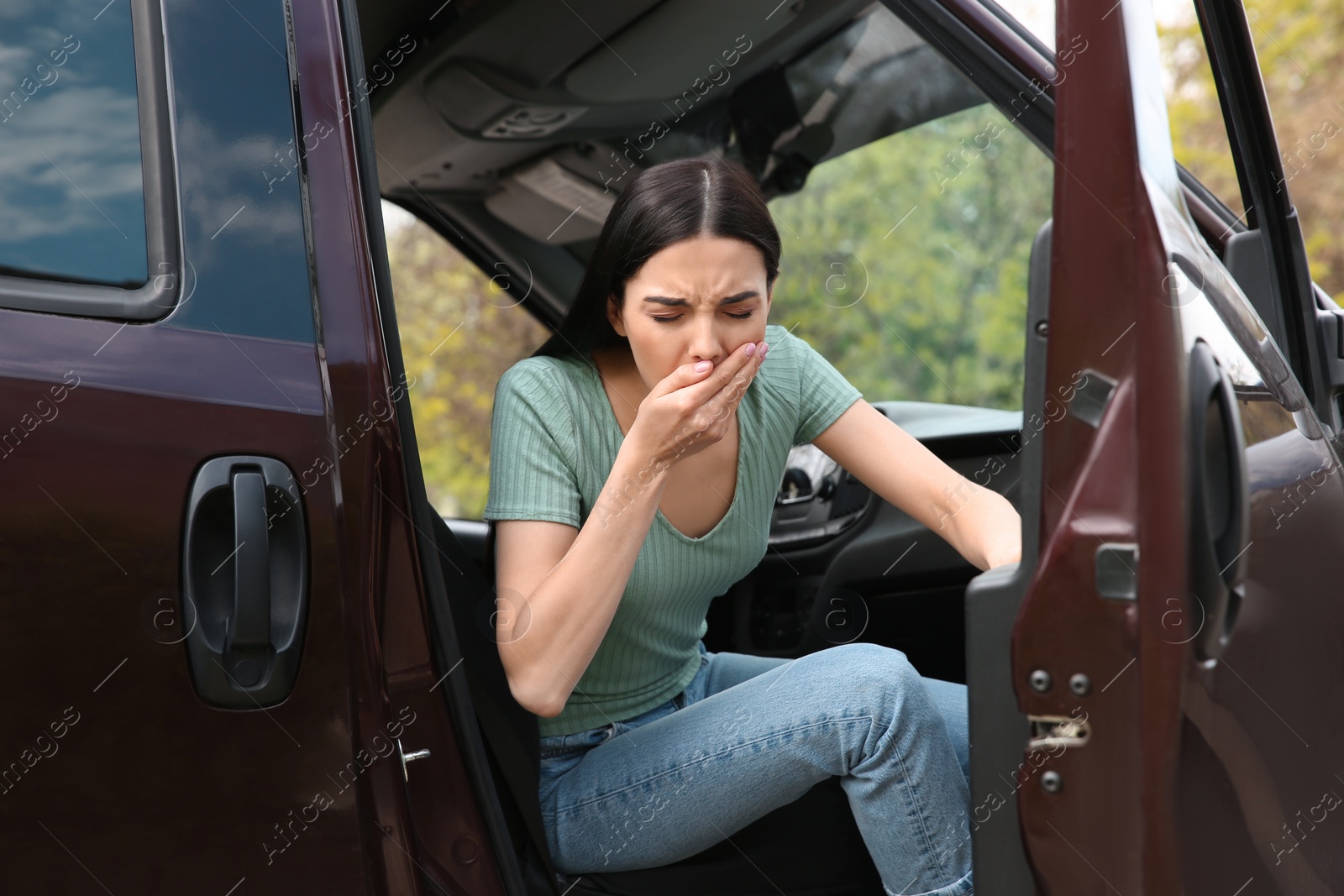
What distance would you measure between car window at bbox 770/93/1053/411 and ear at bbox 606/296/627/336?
15.1ft

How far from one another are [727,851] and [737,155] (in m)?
1.71

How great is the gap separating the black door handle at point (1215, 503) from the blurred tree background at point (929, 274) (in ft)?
16.5

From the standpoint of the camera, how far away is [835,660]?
147 cm

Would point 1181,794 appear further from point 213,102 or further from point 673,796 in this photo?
point 213,102

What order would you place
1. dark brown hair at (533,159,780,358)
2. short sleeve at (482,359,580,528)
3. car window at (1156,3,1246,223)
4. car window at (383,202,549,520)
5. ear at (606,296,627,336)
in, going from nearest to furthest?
short sleeve at (482,359,580,528) → dark brown hair at (533,159,780,358) → ear at (606,296,627,336) → car window at (1156,3,1246,223) → car window at (383,202,549,520)

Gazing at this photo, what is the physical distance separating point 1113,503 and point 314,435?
79 centimetres

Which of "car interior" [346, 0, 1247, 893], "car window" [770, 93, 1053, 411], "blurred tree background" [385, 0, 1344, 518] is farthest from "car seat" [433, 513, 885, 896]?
"car window" [770, 93, 1053, 411]

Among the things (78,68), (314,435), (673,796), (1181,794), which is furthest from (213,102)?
(1181,794)

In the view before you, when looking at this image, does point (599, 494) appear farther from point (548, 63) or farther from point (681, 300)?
point (548, 63)

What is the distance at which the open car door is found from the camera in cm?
104

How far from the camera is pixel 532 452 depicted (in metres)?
1.52

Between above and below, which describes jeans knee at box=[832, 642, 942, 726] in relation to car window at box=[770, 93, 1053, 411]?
below

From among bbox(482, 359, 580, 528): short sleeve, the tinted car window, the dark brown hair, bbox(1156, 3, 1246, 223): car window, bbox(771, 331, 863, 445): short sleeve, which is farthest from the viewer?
bbox(1156, 3, 1246, 223): car window

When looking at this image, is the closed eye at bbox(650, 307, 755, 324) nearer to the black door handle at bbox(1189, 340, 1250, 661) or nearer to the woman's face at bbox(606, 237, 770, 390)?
the woman's face at bbox(606, 237, 770, 390)
